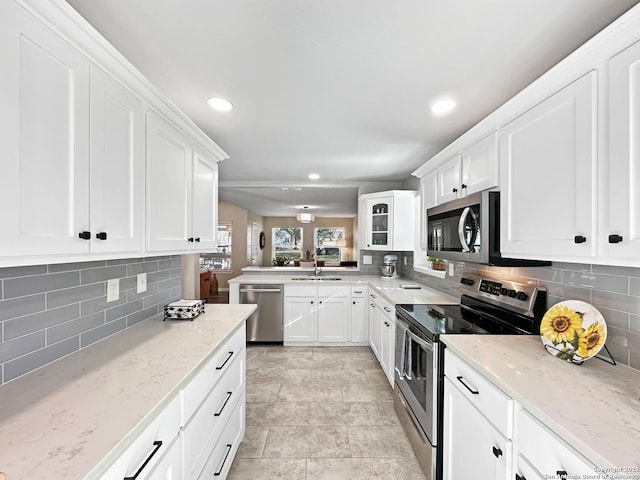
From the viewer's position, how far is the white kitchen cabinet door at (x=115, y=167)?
3.51 feet

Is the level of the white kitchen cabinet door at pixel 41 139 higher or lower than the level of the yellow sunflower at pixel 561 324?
higher

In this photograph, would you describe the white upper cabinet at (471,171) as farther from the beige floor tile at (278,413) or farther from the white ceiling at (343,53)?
the beige floor tile at (278,413)

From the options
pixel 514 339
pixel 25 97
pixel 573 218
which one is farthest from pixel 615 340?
pixel 25 97

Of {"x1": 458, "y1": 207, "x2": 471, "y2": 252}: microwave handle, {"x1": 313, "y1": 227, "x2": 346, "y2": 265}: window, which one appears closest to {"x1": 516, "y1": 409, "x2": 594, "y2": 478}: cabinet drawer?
{"x1": 458, "y1": 207, "x2": 471, "y2": 252}: microwave handle

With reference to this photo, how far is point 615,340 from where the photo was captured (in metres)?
1.28

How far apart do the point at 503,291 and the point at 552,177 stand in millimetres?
879

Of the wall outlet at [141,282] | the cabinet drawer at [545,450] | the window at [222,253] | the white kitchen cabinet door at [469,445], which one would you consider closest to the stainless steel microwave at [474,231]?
the white kitchen cabinet door at [469,445]

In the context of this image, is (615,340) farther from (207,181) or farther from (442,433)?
(207,181)

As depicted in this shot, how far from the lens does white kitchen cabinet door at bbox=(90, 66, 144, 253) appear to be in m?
1.07

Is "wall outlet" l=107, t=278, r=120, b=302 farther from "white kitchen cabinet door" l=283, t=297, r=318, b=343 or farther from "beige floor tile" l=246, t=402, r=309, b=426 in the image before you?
"white kitchen cabinet door" l=283, t=297, r=318, b=343

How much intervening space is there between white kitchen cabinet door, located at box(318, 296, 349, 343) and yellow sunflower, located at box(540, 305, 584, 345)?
2.65 m

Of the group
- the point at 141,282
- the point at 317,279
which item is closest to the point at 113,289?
the point at 141,282

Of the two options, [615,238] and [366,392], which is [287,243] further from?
A: [615,238]

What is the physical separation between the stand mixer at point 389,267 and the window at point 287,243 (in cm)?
667
